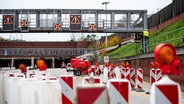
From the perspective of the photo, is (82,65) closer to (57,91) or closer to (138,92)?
(138,92)

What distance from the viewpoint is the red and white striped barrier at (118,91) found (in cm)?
682

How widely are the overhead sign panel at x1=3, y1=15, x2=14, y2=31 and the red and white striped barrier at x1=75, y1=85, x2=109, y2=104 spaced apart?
47011 millimetres

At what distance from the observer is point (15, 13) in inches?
2010

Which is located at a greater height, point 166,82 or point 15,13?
point 15,13

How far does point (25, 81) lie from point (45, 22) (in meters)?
43.0

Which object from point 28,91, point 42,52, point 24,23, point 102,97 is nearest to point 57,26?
point 24,23

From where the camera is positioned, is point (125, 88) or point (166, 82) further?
point (125, 88)

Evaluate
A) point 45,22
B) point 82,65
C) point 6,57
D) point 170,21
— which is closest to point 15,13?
point 45,22

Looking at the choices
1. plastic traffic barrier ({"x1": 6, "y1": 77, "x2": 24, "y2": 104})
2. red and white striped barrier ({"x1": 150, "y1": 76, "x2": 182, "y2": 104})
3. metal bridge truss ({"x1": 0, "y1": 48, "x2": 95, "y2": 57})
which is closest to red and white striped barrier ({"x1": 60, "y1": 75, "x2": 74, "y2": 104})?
plastic traffic barrier ({"x1": 6, "y1": 77, "x2": 24, "y2": 104})

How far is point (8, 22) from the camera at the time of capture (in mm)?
50875

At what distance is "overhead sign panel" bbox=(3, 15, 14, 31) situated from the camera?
5069 centimetres

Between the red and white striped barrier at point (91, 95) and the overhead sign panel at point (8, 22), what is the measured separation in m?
47.0

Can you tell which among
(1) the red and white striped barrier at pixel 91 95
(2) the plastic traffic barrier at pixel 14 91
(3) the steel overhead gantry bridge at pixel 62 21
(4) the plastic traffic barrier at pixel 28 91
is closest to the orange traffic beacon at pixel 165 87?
(1) the red and white striped barrier at pixel 91 95

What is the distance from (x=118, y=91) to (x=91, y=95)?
234 centimetres
